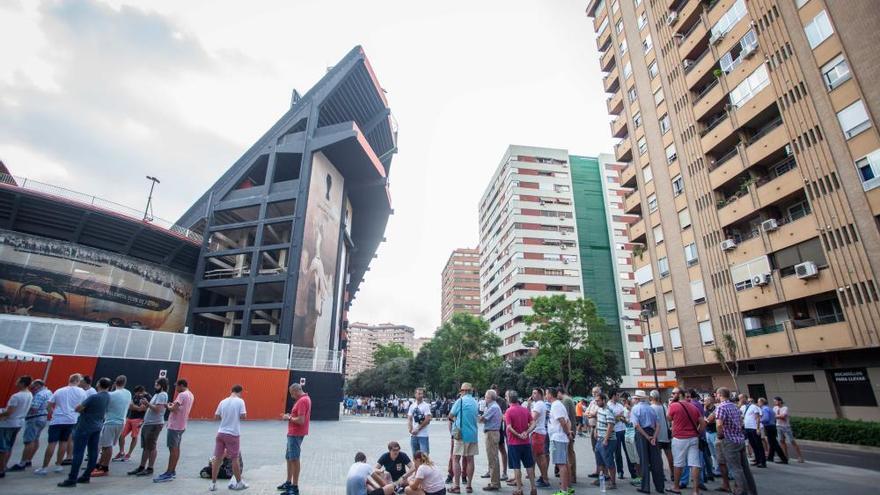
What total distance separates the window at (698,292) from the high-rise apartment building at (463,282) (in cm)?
7974

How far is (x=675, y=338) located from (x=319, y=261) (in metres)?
28.1

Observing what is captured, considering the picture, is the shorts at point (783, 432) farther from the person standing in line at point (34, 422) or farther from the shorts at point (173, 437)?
the person standing in line at point (34, 422)

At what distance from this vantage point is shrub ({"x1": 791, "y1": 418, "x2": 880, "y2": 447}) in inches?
601

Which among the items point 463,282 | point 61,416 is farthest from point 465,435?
point 463,282

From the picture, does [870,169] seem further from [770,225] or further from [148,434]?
[148,434]

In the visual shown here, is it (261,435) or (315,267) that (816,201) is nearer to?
(261,435)

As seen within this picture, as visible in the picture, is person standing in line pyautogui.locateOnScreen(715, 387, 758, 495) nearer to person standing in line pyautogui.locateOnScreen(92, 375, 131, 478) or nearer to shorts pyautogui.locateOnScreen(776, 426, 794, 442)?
shorts pyautogui.locateOnScreen(776, 426, 794, 442)

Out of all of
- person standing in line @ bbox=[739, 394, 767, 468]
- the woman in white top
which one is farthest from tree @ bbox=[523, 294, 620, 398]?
the woman in white top

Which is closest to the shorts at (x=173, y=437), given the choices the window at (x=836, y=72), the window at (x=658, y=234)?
the window at (x=836, y=72)

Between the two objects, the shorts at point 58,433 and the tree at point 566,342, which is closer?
the shorts at point 58,433

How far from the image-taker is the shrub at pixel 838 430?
1527 cm

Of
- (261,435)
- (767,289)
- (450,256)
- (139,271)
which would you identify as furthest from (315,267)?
(450,256)

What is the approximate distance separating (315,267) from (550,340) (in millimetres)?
21115

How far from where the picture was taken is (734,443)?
24.2 feet
